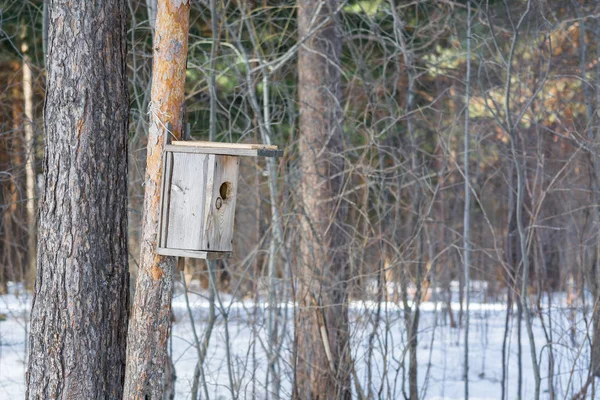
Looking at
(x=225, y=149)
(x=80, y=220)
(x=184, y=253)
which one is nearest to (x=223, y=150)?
(x=225, y=149)

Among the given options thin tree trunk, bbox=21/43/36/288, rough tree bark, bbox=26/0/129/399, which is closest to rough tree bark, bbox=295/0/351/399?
thin tree trunk, bbox=21/43/36/288

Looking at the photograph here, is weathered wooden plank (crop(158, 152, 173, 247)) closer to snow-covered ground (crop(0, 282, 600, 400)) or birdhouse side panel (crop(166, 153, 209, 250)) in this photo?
birdhouse side panel (crop(166, 153, 209, 250))

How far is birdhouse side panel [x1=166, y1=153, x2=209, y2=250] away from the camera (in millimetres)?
3674

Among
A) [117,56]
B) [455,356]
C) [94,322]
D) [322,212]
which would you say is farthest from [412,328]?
[455,356]

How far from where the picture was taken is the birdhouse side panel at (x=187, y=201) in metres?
3.67

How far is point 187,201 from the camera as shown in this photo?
3705mm

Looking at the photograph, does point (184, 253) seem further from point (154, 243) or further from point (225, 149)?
point (225, 149)

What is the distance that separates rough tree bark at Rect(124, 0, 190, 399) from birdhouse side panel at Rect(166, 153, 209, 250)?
0.11 meters

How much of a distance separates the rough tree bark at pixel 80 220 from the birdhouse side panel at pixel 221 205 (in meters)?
0.76

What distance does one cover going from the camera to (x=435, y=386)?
8.34m

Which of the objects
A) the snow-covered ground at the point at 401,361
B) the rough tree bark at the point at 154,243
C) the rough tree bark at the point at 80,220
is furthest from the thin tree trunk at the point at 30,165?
the rough tree bark at the point at 154,243

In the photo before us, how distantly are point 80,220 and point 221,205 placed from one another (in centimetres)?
85

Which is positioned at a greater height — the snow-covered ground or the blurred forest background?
the blurred forest background

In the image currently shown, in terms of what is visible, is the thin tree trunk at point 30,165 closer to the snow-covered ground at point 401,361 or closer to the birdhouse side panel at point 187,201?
the snow-covered ground at point 401,361
